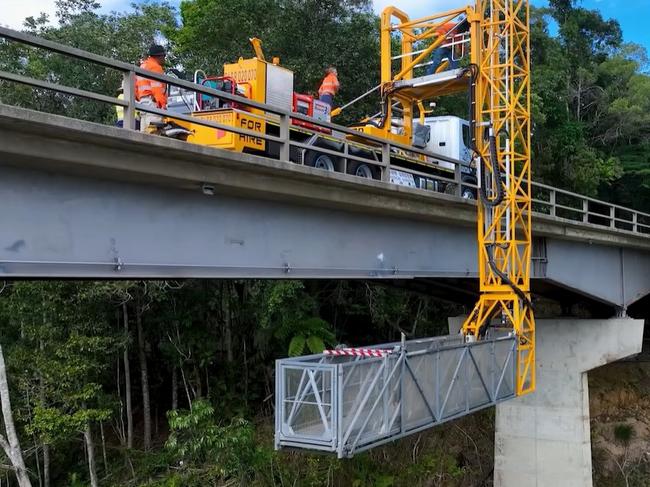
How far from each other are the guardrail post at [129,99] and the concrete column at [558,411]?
595 inches

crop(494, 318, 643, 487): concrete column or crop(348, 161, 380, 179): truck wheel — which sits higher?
crop(348, 161, 380, 179): truck wheel

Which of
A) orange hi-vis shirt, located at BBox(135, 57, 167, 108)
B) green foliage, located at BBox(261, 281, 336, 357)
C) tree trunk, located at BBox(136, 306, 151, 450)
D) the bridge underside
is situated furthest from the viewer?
tree trunk, located at BBox(136, 306, 151, 450)

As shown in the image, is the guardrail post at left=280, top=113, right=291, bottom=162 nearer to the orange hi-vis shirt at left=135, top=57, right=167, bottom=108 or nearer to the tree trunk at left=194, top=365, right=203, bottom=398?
the orange hi-vis shirt at left=135, top=57, right=167, bottom=108

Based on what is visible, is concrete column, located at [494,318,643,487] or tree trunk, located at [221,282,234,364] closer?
concrete column, located at [494,318,643,487]

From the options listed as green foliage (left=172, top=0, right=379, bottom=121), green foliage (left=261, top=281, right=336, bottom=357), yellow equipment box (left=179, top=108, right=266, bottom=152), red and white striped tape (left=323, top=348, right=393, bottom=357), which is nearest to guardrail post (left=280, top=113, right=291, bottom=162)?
yellow equipment box (left=179, top=108, right=266, bottom=152)

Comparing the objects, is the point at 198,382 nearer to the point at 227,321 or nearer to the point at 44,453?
the point at 227,321

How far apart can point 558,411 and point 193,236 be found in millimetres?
13992

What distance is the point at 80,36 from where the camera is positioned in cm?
2055

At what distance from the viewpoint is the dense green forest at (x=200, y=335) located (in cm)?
1745

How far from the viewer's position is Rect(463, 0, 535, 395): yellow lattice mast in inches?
493

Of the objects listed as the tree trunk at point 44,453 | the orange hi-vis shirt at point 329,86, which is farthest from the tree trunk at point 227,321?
the orange hi-vis shirt at point 329,86

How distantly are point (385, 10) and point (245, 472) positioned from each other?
1233 centimetres

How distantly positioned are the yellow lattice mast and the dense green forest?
5563 mm

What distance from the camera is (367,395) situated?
7.54 metres
